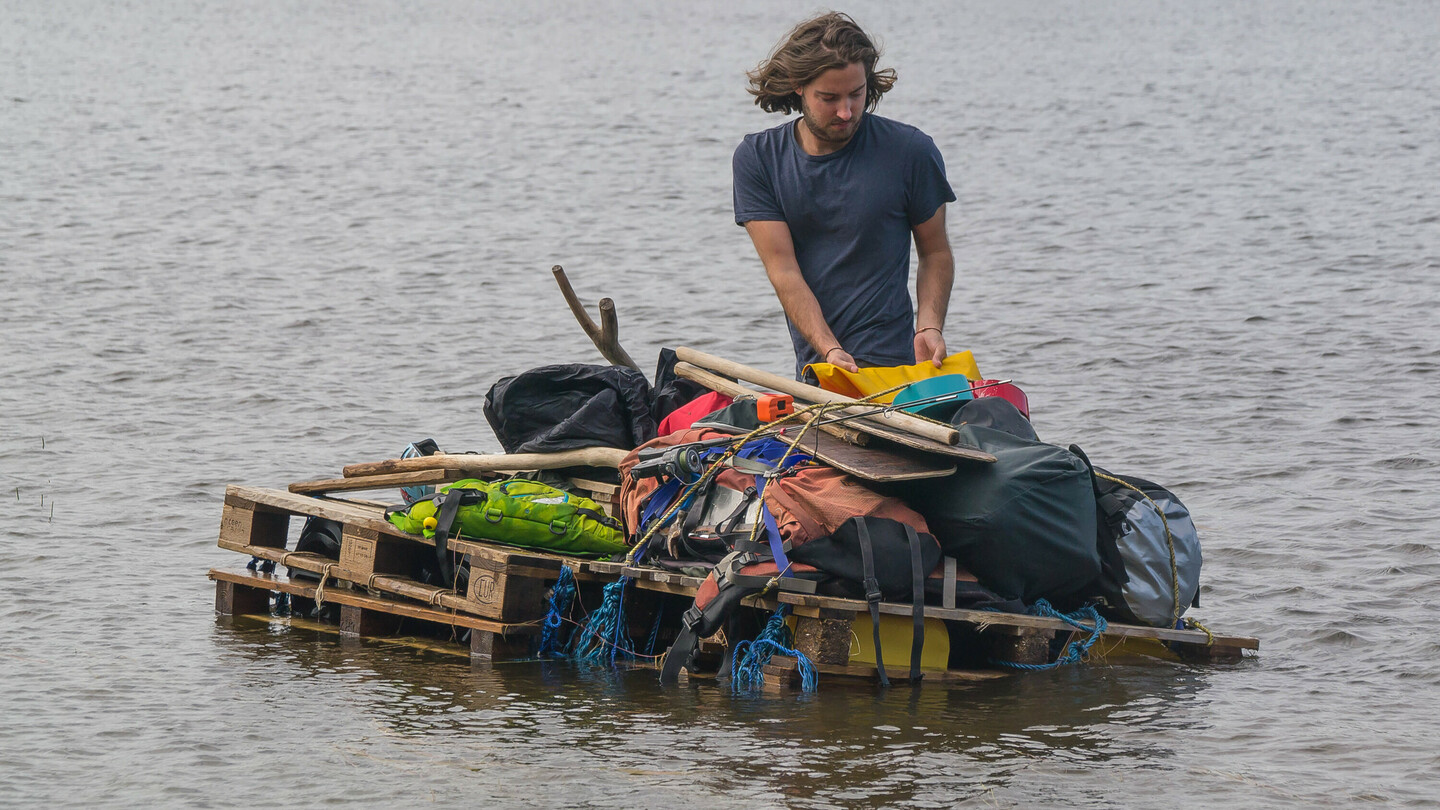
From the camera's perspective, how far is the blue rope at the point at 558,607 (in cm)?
655

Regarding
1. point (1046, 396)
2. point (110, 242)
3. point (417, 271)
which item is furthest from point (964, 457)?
point (110, 242)

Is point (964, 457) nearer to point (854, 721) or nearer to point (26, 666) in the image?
point (854, 721)

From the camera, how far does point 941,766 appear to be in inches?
209

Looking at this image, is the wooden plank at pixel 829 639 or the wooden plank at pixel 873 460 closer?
the wooden plank at pixel 873 460

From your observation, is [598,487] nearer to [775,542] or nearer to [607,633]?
[607,633]

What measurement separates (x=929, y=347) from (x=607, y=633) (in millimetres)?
1661

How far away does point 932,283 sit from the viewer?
6.60 m

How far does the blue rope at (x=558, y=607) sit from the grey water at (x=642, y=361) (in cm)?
14

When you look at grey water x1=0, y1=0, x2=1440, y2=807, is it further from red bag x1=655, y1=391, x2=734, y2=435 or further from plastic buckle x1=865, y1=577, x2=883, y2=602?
red bag x1=655, y1=391, x2=734, y2=435

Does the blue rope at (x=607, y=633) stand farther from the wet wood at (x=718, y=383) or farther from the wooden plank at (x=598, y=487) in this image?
the wet wood at (x=718, y=383)

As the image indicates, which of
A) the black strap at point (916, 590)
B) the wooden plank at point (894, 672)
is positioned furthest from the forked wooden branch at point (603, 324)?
the black strap at point (916, 590)

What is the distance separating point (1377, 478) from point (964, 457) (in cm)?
497

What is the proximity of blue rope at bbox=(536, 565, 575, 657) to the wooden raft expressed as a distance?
4cm

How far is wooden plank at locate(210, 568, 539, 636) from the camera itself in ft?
21.5
